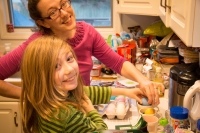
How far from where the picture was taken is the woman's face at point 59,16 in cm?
123

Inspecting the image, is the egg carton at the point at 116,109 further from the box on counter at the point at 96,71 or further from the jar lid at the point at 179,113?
the box on counter at the point at 96,71

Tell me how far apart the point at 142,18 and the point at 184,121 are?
1.59 metres

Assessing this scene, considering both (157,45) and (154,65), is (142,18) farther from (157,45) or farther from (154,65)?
(154,65)

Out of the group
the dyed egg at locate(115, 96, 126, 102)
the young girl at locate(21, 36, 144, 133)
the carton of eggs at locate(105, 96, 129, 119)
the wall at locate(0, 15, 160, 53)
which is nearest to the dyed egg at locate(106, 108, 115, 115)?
the carton of eggs at locate(105, 96, 129, 119)

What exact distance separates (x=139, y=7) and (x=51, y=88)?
4.28ft

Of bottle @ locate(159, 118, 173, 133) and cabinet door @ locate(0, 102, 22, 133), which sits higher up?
bottle @ locate(159, 118, 173, 133)

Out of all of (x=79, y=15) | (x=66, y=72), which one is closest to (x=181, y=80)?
(x=66, y=72)

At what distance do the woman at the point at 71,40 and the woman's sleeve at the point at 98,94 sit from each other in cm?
17

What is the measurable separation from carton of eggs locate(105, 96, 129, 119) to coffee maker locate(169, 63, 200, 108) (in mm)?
232

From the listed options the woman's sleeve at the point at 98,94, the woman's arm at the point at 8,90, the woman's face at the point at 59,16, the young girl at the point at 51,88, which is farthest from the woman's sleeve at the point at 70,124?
the woman's face at the point at 59,16

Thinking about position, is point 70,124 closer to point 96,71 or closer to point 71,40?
point 71,40

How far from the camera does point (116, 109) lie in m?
1.28

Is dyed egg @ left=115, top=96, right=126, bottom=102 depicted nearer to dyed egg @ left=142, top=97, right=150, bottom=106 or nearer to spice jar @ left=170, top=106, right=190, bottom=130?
dyed egg @ left=142, top=97, right=150, bottom=106

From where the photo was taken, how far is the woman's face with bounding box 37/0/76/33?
48.6 inches
